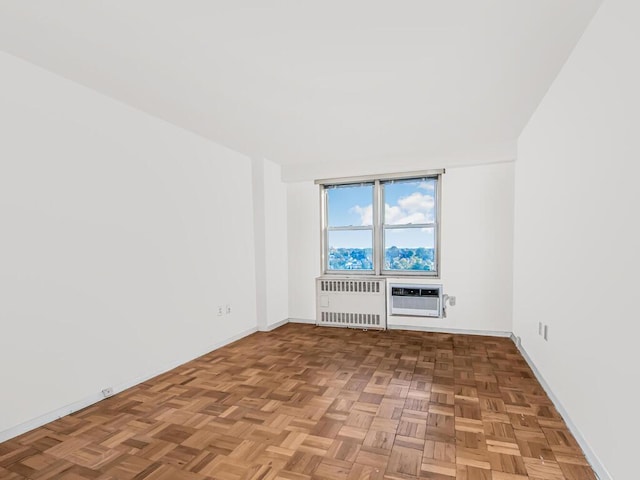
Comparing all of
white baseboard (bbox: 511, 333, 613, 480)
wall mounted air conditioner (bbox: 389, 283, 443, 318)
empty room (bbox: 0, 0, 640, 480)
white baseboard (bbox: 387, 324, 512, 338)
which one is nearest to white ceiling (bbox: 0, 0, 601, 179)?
empty room (bbox: 0, 0, 640, 480)

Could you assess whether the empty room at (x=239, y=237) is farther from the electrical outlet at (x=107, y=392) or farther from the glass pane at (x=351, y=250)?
the glass pane at (x=351, y=250)

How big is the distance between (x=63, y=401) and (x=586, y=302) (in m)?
3.39

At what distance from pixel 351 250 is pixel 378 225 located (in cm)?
57

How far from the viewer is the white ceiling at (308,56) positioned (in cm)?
168

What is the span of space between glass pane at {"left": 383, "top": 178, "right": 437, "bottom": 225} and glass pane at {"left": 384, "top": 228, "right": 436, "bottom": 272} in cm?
14

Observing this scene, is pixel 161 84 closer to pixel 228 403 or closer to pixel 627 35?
pixel 228 403

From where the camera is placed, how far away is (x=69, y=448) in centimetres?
197

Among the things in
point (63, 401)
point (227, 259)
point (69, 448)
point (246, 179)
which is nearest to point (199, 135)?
point (246, 179)

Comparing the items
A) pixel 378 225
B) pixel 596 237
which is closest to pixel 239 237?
pixel 378 225

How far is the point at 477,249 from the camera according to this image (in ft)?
13.9

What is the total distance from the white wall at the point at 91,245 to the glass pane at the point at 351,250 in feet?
6.41

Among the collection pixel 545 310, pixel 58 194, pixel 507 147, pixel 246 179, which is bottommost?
pixel 545 310

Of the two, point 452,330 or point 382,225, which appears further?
point 382,225

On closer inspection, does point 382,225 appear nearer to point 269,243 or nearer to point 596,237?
point 269,243
